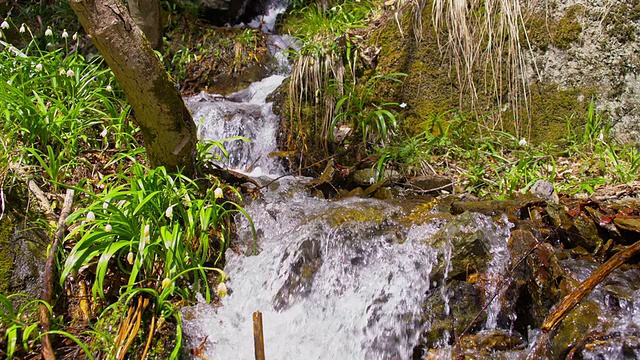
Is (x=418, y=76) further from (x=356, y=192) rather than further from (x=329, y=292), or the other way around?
(x=329, y=292)

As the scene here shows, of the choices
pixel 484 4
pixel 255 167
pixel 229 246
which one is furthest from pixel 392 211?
pixel 484 4

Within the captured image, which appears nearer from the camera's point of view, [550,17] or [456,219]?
[456,219]

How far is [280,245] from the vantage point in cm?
284

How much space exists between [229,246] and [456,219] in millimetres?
1491

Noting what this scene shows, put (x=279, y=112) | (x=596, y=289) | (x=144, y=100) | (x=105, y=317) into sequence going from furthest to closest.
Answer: (x=279, y=112) → (x=144, y=100) → (x=105, y=317) → (x=596, y=289)

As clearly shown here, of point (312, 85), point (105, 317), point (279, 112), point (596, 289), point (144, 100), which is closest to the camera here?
point (596, 289)

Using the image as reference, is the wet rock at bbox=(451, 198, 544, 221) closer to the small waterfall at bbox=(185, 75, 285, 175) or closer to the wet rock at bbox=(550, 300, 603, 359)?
the wet rock at bbox=(550, 300, 603, 359)

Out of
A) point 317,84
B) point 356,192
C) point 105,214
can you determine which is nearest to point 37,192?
point 105,214

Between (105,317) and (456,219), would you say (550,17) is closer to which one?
(456,219)

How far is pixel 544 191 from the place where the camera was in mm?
3064

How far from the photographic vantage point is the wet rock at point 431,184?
11.4ft

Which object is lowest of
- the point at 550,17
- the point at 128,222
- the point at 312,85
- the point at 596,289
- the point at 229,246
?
the point at 596,289

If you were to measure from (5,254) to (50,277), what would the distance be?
338 mm

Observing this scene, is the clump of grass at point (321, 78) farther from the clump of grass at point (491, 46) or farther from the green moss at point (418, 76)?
the clump of grass at point (491, 46)
